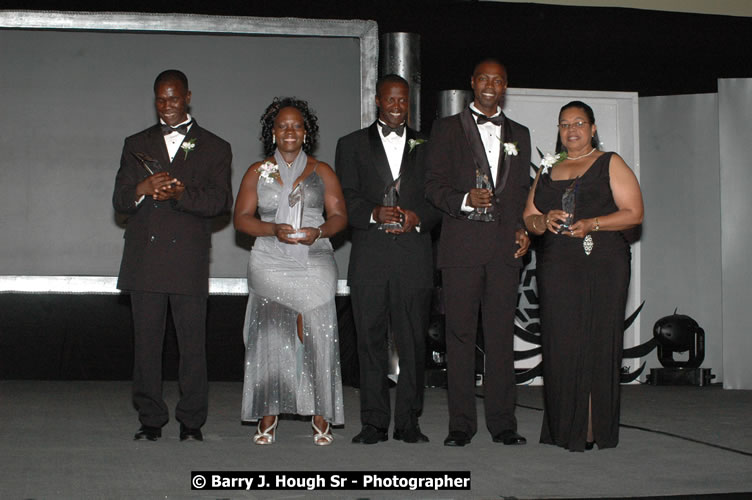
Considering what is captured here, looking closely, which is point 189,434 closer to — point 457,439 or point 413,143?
point 457,439

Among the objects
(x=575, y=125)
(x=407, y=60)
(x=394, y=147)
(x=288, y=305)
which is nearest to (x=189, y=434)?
(x=288, y=305)

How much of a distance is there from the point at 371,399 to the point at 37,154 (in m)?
4.14

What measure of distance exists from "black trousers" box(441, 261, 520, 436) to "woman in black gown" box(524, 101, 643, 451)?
0.21 m

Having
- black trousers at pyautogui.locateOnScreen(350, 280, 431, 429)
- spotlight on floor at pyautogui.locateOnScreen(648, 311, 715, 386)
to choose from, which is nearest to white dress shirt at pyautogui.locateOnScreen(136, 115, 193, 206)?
black trousers at pyautogui.locateOnScreen(350, 280, 431, 429)

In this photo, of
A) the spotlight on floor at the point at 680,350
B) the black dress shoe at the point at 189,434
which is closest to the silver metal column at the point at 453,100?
the spotlight on floor at the point at 680,350

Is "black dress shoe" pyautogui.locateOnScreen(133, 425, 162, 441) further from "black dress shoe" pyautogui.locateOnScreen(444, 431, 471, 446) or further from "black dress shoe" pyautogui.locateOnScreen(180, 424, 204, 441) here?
"black dress shoe" pyautogui.locateOnScreen(444, 431, 471, 446)

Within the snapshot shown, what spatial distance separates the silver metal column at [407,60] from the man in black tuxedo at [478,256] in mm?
2518

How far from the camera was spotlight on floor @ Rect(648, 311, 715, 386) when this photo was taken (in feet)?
26.5

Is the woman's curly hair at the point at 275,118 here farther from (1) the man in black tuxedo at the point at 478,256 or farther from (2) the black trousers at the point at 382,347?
(2) the black trousers at the point at 382,347

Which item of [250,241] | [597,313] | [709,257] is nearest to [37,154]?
[250,241]

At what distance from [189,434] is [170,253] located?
0.91 meters

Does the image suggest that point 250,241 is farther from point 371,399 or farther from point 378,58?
point 371,399

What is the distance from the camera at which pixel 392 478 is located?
392 centimetres

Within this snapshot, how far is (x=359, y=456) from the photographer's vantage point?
14.8 feet
